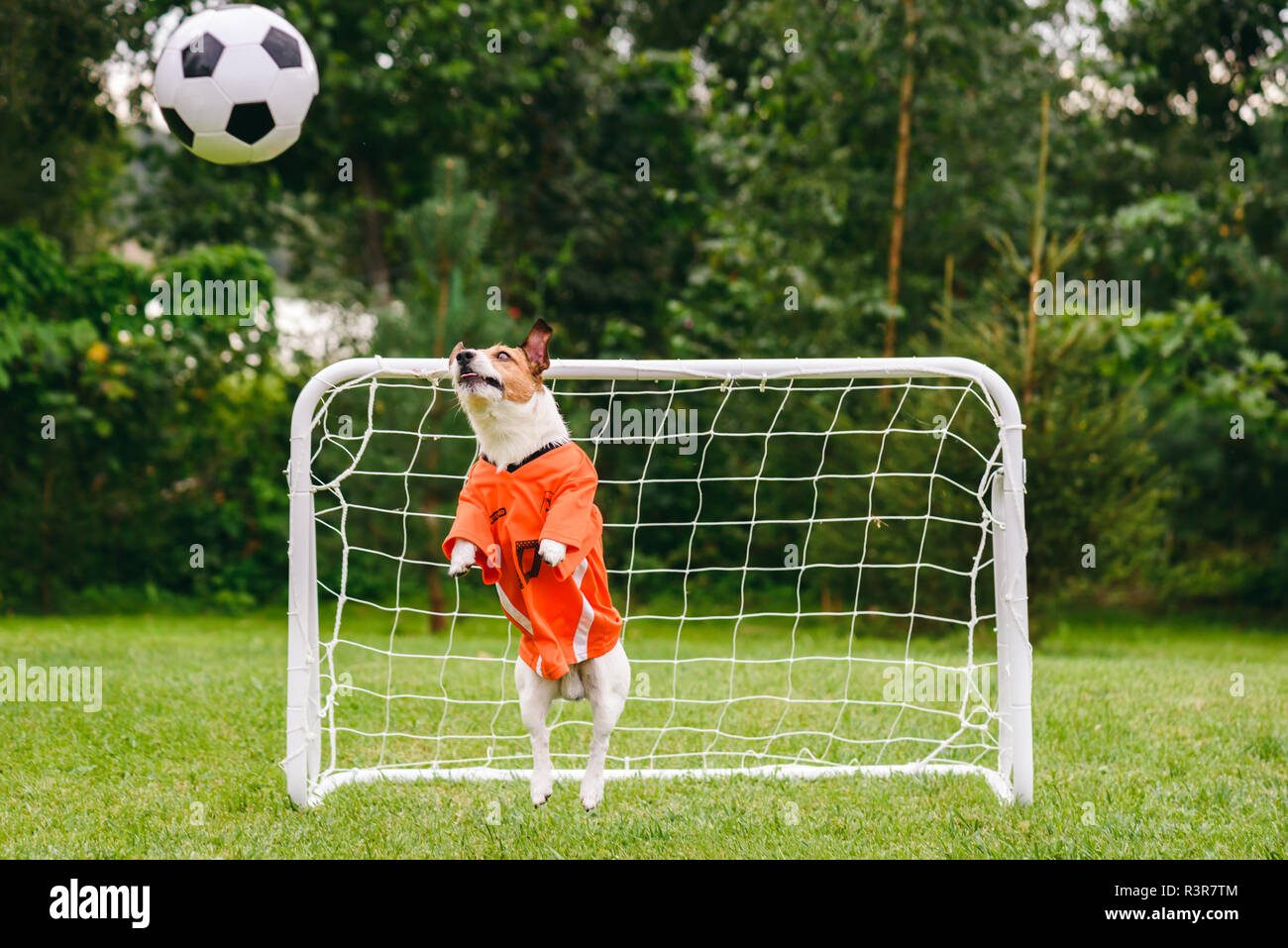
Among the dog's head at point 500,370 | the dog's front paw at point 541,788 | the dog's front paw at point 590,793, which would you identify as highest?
the dog's head at point 500,370

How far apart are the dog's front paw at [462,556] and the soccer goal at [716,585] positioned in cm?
69

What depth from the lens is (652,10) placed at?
16125 mm

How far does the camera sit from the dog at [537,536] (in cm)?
384

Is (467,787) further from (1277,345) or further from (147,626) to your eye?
(1277,345)

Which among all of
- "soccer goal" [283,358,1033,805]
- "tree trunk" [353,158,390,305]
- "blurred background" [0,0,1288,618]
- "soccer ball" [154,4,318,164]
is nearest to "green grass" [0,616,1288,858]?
"soccer goal" [283,358,1033,805]

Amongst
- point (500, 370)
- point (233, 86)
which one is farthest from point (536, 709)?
point (233, 86)

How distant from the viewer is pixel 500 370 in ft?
12.7

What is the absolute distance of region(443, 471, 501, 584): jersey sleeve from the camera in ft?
12.7

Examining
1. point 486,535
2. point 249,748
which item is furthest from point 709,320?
point 486,535

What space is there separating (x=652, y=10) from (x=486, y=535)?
45.8 ft

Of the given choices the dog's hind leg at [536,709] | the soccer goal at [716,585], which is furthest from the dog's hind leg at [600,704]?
the soccer goal at [716,585]

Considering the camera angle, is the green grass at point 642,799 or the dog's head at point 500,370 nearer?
the dog's head at point 500,370

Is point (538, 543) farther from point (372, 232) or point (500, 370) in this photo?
point (372, 232)

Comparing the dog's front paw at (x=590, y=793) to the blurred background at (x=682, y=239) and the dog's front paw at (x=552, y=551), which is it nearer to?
the dog's front paw at (x=552, y=551)
